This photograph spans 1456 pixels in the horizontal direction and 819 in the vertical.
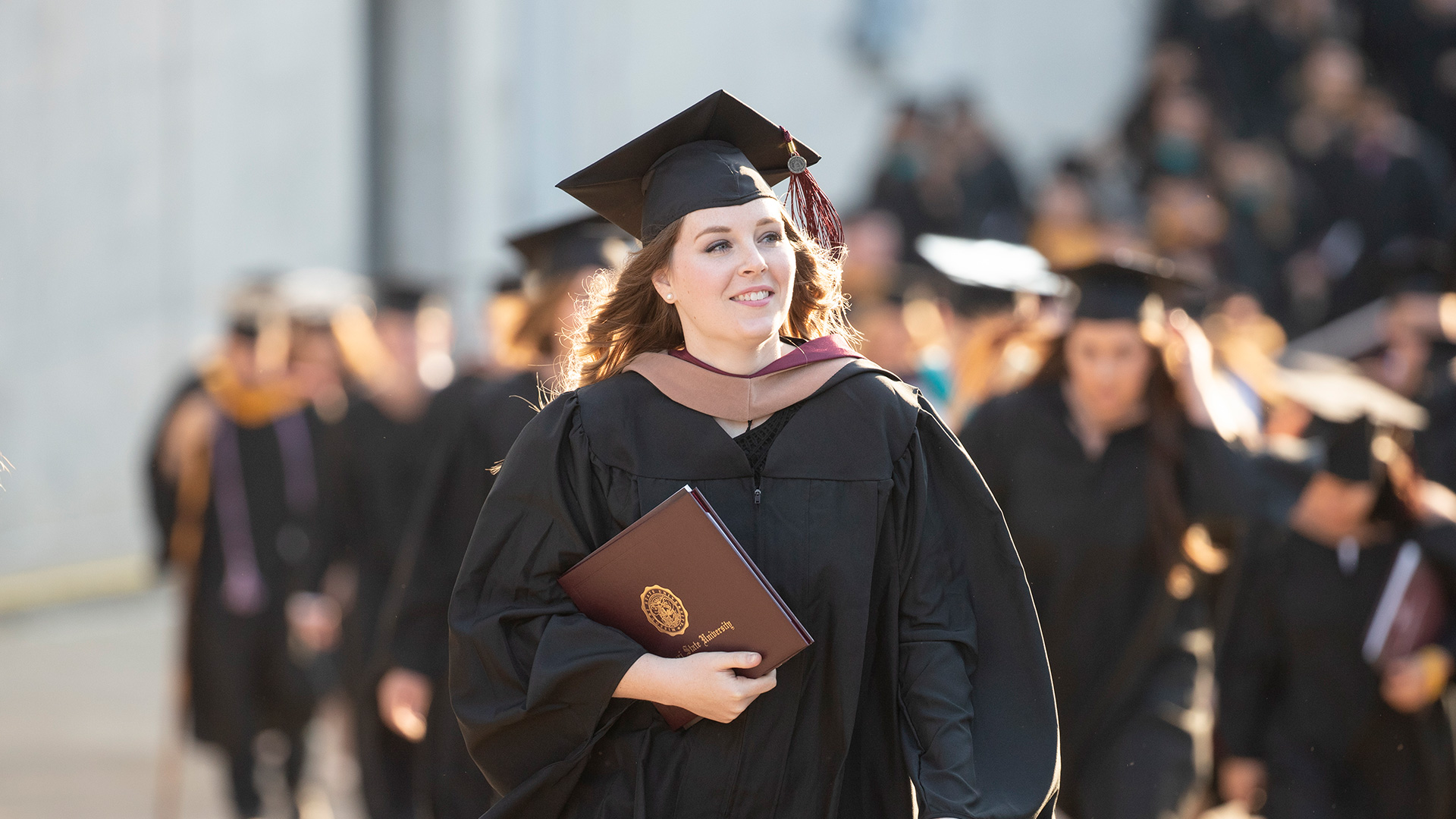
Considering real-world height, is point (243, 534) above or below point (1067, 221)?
below

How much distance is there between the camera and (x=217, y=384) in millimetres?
7273

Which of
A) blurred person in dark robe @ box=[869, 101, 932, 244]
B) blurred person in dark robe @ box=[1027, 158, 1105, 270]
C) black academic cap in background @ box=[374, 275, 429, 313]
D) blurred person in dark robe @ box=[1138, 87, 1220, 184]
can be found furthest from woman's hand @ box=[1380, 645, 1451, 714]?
blurred person in dark robe @ box=[869, 101, 932, 244]

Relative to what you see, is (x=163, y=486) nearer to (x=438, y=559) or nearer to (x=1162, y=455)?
(x=438, y=559)

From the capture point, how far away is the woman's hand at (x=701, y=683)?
2682mm

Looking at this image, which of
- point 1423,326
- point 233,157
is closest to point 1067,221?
point 1423,326

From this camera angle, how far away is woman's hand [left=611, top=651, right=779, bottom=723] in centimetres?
268

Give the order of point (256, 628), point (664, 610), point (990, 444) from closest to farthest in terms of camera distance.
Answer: point (664, 610) < point (990, 444) < point (256, 628)

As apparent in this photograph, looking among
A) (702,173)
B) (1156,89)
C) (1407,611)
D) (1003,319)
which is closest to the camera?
(702,173)

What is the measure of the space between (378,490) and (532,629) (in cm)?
410

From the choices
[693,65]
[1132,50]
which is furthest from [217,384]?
[1132,50]

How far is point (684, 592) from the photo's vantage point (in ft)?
9.00

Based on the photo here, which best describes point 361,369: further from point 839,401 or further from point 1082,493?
point 839,401

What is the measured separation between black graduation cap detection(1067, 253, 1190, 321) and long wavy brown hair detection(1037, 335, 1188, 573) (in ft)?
0.43

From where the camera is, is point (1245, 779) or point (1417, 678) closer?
point (1417, 678)
